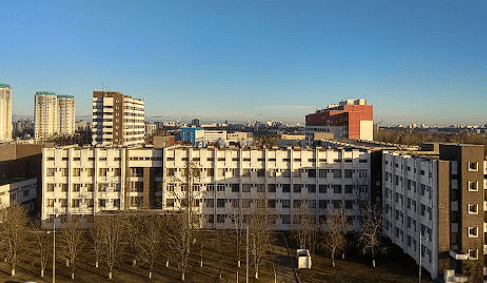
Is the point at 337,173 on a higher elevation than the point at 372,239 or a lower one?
higher

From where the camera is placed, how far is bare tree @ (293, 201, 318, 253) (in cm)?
5038

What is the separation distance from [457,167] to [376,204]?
1975 cm

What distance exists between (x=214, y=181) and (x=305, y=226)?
58.9ft

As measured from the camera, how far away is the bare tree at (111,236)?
4150 cm

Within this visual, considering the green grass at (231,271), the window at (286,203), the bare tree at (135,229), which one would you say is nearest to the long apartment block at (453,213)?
the green grass at (231,271)

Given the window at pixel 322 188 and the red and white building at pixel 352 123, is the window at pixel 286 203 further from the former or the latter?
the red and white building at pixel 352 123

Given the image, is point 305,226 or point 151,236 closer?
point 151,236

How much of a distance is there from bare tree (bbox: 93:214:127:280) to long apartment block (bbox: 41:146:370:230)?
11792mm

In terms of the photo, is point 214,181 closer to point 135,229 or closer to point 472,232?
point 135,229

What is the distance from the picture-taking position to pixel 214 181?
61.7 metres

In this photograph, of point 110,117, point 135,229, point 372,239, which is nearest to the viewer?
point 372,239

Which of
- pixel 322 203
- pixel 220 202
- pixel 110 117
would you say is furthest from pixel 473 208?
pixel 110 117

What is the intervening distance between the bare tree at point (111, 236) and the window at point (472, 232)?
40285 mm

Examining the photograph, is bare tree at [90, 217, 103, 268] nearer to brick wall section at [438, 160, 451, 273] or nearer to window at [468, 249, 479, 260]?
brick wall section at [438, 160, 451, 273]
